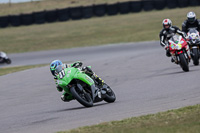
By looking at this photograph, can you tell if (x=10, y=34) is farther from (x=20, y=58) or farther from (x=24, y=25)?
(x=20, y=58)

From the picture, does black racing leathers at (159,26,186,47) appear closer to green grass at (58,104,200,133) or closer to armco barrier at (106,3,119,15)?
green grass at (58,104,200,133)

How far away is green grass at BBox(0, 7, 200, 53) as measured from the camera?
102 ft

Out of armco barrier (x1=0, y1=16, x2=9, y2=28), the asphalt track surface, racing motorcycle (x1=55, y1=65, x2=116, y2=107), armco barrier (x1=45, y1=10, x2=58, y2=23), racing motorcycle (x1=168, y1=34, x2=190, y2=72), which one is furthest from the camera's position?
armco barrier (x1=0, y1=16, x2=9, y2=28)

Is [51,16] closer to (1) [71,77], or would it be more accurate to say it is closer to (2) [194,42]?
(2) [194,42]

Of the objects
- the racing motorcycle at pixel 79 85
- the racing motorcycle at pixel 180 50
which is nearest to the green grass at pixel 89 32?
the racing motorcycle at pixel 180 50

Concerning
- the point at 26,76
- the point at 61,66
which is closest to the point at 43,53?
the point at 26,76

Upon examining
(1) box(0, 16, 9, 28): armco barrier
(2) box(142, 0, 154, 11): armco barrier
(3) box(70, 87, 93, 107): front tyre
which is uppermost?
(3) box(70, 87, 93, 107): front tyre

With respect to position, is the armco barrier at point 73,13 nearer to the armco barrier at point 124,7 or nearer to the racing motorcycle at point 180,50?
the armco barrier at point 124,7

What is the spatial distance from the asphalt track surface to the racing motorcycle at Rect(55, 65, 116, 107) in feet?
0.63

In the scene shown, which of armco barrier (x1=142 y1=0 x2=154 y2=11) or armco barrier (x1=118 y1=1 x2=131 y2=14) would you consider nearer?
armco barrier (x1=142 y1=0 x2=154 y2=11)

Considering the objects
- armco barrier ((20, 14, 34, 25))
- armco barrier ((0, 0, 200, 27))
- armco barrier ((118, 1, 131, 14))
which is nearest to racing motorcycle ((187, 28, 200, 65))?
armco barrier ((0, 0, 200, 27))

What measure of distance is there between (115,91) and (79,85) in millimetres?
2674

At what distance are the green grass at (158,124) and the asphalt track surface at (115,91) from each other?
53cm

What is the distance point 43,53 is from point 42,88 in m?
14.5
